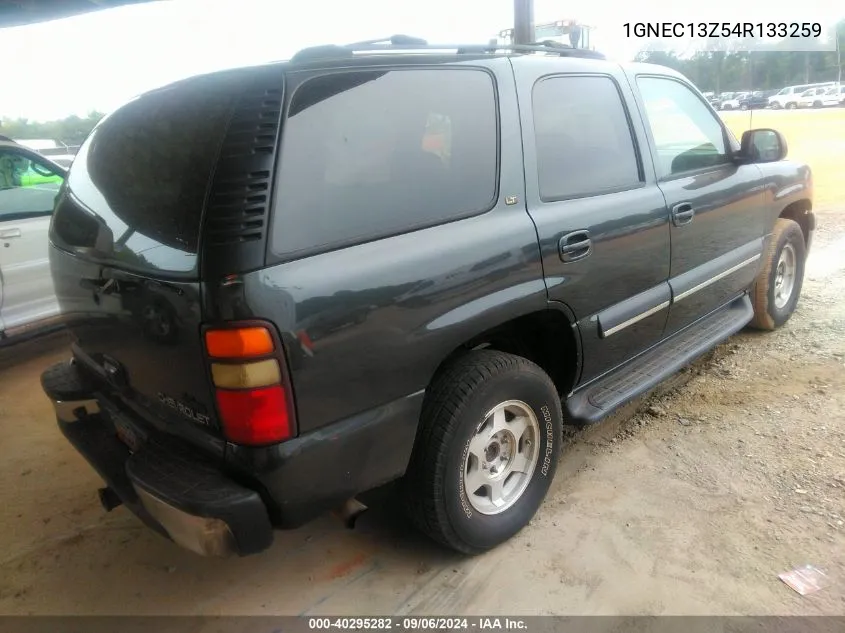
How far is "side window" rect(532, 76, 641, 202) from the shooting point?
2.55 meters

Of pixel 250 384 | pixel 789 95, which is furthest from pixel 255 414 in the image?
pixel 789 95

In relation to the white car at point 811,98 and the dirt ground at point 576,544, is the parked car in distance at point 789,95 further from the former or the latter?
the dirt ground at point 576,544

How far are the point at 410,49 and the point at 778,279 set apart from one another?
3499 millimetres

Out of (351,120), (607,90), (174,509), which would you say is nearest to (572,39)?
(607,90)

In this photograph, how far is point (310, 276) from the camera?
1.78 metres

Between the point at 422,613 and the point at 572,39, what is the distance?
509 cm

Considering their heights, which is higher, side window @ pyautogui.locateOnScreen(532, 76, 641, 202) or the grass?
side window @ pyautogui.locateOnScreen(532, 76, 641, 202)

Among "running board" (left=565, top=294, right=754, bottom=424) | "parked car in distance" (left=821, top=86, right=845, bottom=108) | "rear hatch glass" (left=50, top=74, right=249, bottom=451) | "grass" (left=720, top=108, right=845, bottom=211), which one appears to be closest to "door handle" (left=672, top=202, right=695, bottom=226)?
"running board" (left=565, top=294, right=754, bottom=424)

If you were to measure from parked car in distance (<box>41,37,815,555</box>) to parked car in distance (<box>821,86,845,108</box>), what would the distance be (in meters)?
22.7

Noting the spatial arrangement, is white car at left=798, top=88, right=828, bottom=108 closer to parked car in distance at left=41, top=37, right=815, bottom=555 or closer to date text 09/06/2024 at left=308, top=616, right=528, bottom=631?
parked car in distance at left=41, top=37, right=815, bottom=555

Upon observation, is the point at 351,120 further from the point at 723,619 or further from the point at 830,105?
the point at 830,105

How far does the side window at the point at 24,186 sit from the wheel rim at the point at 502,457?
386 centimetres

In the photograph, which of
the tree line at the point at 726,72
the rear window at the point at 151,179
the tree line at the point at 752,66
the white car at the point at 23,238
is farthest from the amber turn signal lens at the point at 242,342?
the tree line at the point at 752,66

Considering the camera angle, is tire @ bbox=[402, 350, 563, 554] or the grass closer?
tire @ bbox=[402, 350, 563, 554]
